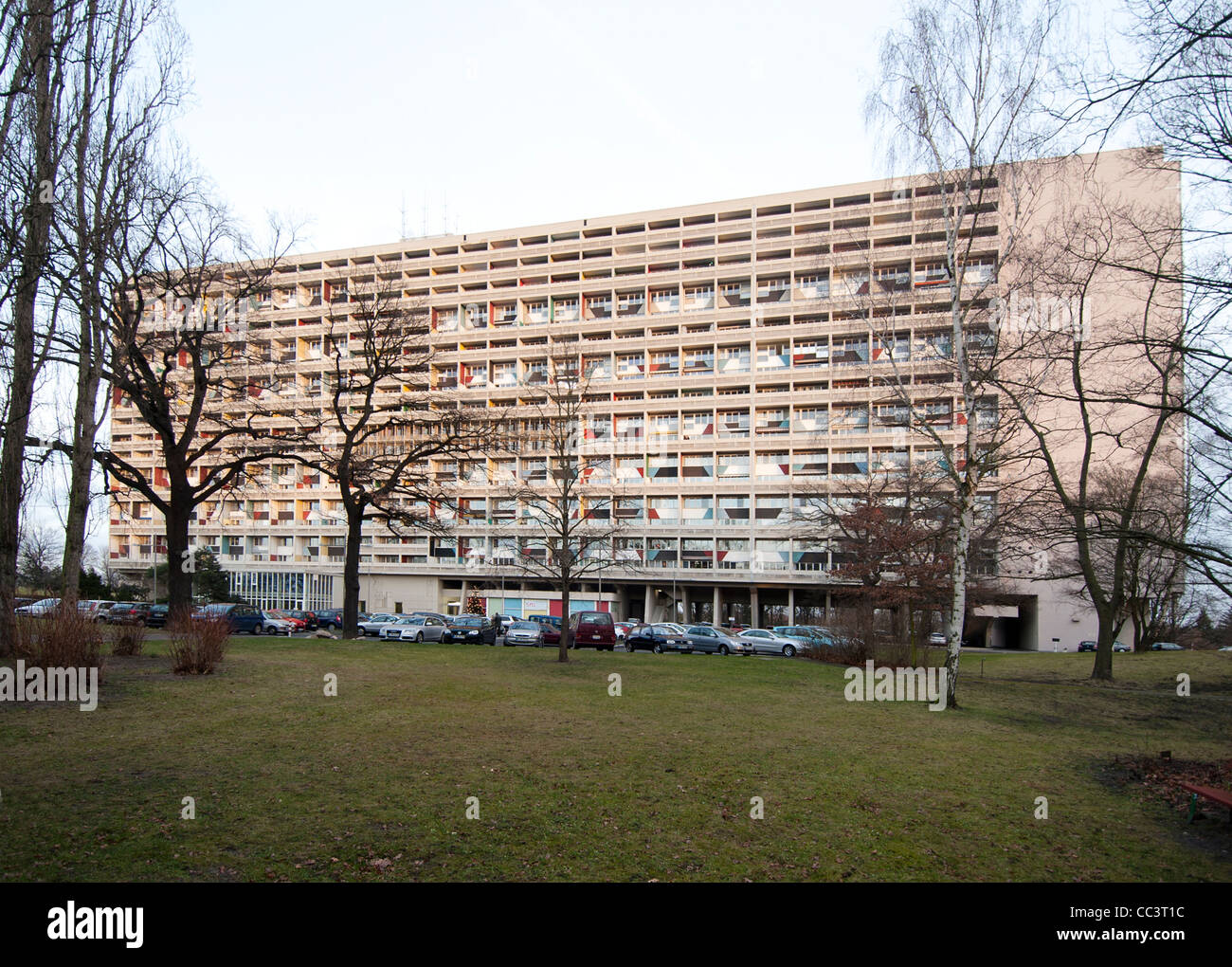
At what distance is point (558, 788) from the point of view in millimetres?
7848

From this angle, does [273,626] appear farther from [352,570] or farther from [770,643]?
[770,643]

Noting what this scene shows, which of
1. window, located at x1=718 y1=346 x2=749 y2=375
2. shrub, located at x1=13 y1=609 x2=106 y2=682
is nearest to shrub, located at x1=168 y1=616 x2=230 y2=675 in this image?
shrub, located at x1=13 y1=609 x2=106 y2=682

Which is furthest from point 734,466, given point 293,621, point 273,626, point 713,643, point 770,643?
point 273,626

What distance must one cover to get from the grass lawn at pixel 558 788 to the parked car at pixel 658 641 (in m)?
20.6

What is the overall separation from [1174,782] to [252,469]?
28.5m

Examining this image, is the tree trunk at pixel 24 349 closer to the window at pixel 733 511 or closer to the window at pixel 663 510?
the window at pixel 663 510

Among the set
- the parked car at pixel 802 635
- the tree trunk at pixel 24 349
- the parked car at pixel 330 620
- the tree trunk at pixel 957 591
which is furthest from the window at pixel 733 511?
the tree trunk at pixel 24 349

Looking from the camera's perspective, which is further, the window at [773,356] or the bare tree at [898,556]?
the window at [773,356]

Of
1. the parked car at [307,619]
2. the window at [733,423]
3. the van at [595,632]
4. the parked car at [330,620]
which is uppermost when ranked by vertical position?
the window at [733,423]

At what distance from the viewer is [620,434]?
67.4 meters

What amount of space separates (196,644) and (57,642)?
2870mm

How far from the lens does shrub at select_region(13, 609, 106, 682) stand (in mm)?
11984

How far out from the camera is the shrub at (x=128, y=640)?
55.0 ft
